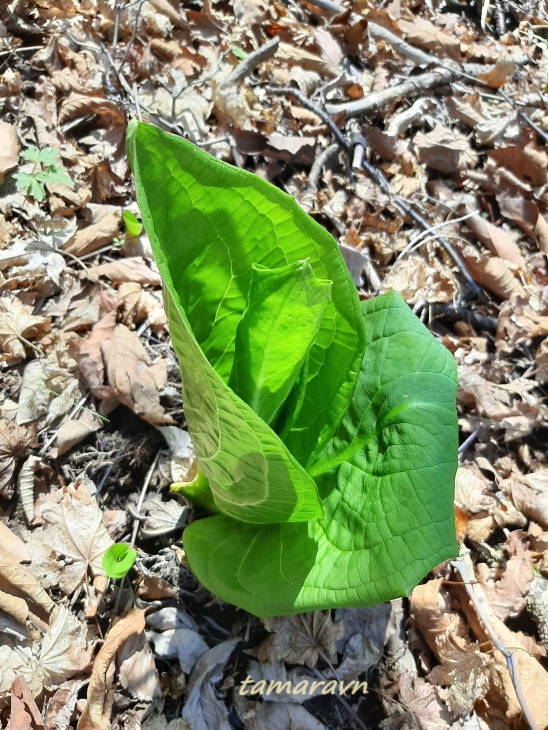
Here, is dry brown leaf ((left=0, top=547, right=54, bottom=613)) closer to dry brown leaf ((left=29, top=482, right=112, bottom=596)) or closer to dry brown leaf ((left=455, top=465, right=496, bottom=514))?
dry brown leaf ((left=29, top=482, right=112, bottom=596))

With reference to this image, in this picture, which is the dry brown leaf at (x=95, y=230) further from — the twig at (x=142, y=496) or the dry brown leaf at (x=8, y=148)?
the twig at (x=142, y=496)

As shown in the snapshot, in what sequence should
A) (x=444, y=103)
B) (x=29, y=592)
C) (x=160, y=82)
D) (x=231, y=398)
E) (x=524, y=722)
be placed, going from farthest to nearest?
(x=444, y=103)
(x=160, y=82)
(x=524, y=722)
(x=29, y=592)
(x=231, y=398)

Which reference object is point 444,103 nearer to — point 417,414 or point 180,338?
point 417,414

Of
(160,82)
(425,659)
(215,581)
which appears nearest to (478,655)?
(425,659)

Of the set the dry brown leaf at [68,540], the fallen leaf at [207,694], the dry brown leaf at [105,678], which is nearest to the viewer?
the dry brown leaf at [105,678]

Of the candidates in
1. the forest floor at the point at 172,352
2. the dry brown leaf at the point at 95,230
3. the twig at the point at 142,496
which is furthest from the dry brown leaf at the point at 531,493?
the dry brown leaf at the point at 95,230

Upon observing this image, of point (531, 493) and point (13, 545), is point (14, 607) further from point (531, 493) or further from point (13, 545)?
point (531, 493)
